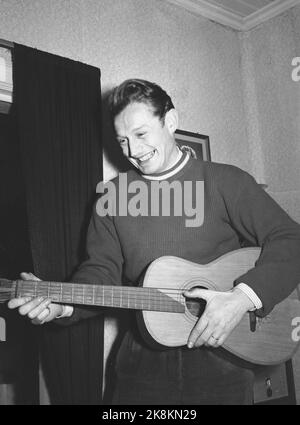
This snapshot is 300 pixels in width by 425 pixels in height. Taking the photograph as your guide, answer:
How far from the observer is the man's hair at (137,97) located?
1661 millimetres

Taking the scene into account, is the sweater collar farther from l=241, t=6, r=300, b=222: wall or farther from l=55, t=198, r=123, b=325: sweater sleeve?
l=241, t=6, r=300, b=222: wall

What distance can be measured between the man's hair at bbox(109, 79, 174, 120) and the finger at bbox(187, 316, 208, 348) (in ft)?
2.80

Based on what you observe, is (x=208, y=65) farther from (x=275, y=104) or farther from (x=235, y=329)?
(x=235, y=329)

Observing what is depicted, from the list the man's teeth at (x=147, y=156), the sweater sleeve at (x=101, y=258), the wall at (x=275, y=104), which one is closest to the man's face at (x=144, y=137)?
the man's teeth at (x=147, y=156)

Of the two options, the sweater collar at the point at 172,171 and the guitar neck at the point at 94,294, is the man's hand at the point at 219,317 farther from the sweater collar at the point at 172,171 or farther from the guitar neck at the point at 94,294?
the sweater collar at the point at 172,171

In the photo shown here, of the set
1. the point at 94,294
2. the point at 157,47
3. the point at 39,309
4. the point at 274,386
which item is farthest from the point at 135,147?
the point at 274,386

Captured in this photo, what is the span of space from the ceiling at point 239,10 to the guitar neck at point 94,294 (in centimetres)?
267

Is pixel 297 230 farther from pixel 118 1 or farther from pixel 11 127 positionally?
pixel 118 1

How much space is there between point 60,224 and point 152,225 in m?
0.73

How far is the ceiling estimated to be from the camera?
3.35 m

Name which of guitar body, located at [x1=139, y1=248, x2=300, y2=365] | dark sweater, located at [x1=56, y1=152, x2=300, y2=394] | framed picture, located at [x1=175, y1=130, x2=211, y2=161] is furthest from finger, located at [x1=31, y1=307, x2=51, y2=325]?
framed picture, located at [x1=175, y1=130, x2=211, y2=161]

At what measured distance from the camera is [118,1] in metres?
2.84

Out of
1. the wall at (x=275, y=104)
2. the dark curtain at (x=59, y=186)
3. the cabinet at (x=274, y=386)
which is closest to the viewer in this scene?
the dark curtain at (x=59, y=186)
